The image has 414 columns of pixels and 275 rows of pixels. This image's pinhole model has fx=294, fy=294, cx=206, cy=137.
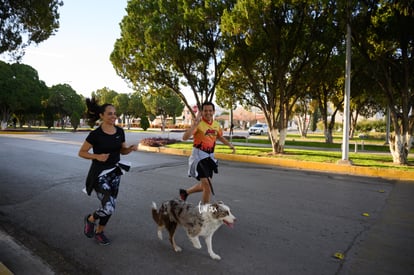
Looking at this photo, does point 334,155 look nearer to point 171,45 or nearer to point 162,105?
point 171,45

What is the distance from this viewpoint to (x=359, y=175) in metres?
9.26

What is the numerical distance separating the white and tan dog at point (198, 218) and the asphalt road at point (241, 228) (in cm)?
28

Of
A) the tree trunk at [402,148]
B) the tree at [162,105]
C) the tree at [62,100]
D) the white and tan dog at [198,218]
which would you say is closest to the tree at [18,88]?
the tree at [62,100]

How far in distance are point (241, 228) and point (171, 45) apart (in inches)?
482

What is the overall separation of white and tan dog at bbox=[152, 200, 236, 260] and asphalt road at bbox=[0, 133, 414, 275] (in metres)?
0.28

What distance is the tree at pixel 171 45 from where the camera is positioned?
1389 cm

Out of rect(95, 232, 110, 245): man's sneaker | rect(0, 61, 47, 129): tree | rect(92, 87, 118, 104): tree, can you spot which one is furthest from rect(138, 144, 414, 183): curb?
rect(92, 87, 118, 104): tree

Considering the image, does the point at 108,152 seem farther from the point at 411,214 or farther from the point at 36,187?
the point at 411,214

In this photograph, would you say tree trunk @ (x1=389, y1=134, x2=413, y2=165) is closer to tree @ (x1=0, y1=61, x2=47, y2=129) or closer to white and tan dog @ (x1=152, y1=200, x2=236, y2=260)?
white and tan dog @ (x1=152, y1=200, x2=236, y2=260)

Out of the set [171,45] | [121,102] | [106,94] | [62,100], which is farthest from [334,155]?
[106,94]

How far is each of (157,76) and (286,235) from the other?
1514 cm

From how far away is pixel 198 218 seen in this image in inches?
127

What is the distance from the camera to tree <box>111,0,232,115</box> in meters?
13.9

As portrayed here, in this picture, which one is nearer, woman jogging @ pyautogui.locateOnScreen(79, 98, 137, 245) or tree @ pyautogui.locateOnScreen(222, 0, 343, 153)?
woman jogging @ pyautogui.locateOnScreen(79, 98, 137, 245)
